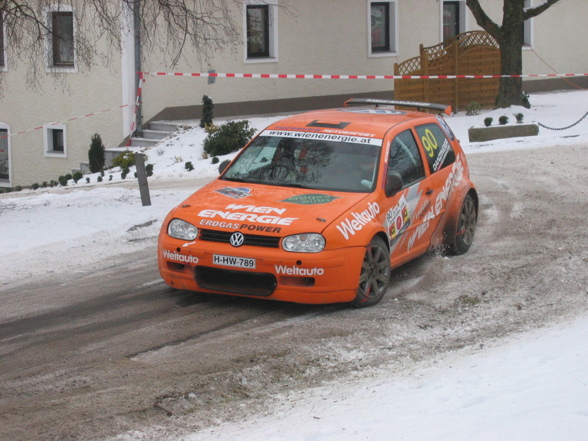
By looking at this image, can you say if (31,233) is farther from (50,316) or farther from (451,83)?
(451,83)

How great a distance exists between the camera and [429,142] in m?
9.52

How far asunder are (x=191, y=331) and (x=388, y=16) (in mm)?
22375

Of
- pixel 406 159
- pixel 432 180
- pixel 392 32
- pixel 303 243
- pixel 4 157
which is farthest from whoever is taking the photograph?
pixel 392 32

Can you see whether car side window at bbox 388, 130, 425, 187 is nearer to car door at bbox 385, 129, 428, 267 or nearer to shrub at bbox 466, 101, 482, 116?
car door at bbox 385, 129, 428, 267

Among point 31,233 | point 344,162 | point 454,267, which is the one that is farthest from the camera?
point 31,233

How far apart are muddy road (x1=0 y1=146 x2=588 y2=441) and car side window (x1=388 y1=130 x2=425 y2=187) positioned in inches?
37.2

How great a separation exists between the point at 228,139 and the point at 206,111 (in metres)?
2.36

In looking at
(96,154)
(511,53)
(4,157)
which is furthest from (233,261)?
(4,157)

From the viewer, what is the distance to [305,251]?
7449mm

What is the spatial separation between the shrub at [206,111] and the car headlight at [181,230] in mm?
13979

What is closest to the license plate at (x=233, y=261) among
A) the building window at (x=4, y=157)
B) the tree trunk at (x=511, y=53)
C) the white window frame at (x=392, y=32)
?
the tree trunk at (x=511, y=53)

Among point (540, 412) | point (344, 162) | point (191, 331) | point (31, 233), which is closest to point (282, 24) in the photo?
point (31, 233)

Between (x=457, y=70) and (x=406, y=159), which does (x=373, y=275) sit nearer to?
(x=406, y=159)

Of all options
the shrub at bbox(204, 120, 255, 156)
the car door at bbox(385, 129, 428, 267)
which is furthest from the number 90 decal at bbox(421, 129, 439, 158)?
the shrub at bbox(204, 120, 255, 156)
